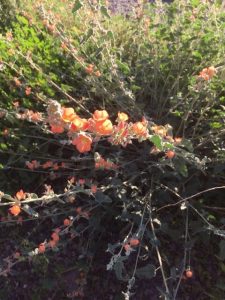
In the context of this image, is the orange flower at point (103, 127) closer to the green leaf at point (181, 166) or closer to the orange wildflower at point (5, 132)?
the green leaf at point (181, 166)

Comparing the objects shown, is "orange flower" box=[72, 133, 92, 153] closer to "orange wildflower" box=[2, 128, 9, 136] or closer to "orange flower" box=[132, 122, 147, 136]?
"orange flower" box=[132, 122, 147, 136]

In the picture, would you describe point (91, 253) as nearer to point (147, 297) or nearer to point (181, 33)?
point (147, 297)

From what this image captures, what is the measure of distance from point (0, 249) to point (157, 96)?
1108 millimetres

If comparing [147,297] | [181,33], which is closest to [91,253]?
[147,297]

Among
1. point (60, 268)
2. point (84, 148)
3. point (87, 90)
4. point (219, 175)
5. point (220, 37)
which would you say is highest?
point (84, 148)

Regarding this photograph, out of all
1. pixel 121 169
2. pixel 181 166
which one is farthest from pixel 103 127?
pixel 121 169

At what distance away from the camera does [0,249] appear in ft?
7.00

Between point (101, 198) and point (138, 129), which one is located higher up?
point (138, 129)

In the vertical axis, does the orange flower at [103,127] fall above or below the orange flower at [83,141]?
above

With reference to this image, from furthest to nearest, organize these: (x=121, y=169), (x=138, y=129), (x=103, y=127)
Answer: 1. (x=121, y=169)
2. (x=138, y=129)
3. (x=103, y=127)

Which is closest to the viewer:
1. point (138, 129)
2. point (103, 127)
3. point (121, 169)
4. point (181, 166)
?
point (103, 127)

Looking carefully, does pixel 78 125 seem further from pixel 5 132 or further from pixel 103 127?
Answer: pixel 5 132

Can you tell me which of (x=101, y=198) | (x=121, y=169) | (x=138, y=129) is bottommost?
(x=121, y=169)

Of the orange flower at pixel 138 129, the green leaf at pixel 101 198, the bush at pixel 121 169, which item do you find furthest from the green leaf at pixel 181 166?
the orange flower at pixel 138 129
